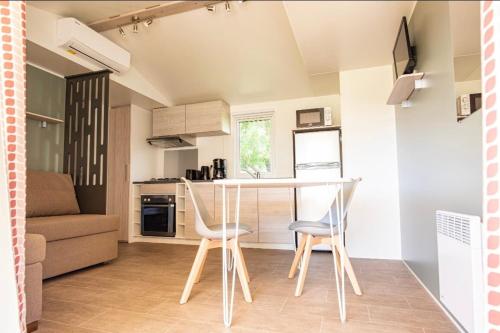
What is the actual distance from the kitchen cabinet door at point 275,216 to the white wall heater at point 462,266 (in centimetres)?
198

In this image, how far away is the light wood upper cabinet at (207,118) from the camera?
3.69 metres

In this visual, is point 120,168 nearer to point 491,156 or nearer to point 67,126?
point 67,126

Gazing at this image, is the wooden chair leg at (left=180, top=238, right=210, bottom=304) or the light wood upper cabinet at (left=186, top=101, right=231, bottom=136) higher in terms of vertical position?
the light wood upper cabinet at (left=186, top=101, right=231, bottom=136)

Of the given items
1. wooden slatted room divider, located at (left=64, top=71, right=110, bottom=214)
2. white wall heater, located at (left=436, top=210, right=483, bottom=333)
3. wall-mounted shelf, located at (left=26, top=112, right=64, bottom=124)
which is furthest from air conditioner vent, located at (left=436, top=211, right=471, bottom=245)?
wall-mounted shelf, located at (left=26, top=112, right=64, bottom=124)

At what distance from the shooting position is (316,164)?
3.08 m

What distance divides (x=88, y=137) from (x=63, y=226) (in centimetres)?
105

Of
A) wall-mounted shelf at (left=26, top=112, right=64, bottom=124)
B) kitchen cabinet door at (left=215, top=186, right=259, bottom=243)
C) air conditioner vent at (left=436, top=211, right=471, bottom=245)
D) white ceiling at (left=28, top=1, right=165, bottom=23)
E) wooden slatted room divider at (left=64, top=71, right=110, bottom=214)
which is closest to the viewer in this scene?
white ceiling at (left=28, top=1, right=165, bottom=23)

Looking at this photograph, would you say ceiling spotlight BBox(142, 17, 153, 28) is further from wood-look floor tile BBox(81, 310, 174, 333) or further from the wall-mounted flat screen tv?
wood-look floor tile BBox(81, 310, 174, 333)

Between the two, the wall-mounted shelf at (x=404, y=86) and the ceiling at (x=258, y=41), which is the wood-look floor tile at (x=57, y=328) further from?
the wall-mounted shelf at (x=404, y=86)

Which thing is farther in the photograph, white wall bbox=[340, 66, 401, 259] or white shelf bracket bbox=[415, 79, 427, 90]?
white wall bbox=[340, 66, 401, 259]

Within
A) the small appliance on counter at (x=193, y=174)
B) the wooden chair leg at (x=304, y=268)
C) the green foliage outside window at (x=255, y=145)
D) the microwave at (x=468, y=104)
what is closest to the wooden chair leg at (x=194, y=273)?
the wooden chair leg at (x=304, y=268)

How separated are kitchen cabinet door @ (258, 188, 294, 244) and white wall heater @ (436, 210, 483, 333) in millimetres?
1979

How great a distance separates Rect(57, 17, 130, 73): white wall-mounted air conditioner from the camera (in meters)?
→ 1.12

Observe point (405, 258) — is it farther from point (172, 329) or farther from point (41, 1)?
point (41, 1)
